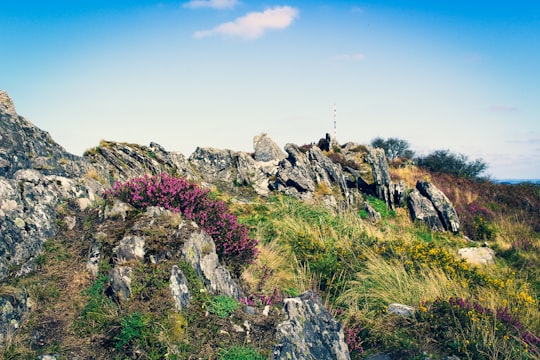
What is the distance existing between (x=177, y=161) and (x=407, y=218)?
390 inches

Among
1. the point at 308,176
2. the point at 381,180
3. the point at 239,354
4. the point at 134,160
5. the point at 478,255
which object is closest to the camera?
the point at 239,354

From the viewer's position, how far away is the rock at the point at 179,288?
5.32 m

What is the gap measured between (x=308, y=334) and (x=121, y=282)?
2732 mm

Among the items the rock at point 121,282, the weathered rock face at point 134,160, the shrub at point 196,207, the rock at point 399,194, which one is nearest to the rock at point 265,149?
the weathered rock face at point 134,160

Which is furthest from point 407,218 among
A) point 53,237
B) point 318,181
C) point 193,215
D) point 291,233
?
point 53,237

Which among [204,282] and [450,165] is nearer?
[204,282]

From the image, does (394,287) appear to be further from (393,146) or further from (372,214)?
(393,146)

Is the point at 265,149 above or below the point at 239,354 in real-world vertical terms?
above

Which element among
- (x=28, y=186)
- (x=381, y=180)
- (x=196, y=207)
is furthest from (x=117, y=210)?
(x=381, y=180)

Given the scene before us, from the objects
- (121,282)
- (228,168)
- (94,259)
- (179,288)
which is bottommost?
(179,288)

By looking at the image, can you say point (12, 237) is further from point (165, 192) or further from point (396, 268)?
point (396, 268)

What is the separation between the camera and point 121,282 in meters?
5.43

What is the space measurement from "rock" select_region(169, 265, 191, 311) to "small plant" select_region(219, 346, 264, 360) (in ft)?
3.09

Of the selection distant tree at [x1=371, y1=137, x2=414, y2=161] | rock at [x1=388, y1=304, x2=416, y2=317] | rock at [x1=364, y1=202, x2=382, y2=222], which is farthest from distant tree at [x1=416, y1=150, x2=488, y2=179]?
rock at [x1=388, y1=304, x2=416, y2=317]
